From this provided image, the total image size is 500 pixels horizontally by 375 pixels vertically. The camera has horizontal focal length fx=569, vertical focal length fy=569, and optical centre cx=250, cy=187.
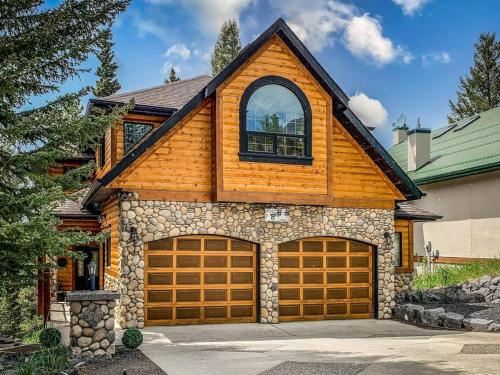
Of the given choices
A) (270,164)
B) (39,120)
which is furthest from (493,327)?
(39,120)

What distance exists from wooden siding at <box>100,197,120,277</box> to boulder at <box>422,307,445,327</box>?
7839mm

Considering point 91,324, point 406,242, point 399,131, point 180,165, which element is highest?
point 399,131

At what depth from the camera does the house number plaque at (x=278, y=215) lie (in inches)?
582

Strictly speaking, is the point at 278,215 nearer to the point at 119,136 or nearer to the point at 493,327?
the point at 119,136

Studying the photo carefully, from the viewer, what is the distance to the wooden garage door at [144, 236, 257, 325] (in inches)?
551

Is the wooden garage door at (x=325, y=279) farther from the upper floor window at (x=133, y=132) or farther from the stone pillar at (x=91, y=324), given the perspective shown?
the stone pillar at (x=91, y=324)

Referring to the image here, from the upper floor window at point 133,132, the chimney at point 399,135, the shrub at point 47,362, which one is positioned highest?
the chimney at point 399,135

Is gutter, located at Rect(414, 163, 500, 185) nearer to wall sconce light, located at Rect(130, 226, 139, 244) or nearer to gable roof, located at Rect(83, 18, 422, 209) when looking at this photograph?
gable roof, located at Rect(83, 18, 422, 209)

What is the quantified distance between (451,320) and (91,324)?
8.58 metres

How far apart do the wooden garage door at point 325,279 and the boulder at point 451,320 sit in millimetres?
2321

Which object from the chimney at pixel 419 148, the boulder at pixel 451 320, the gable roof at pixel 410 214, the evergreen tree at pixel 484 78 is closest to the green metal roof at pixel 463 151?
the chimney at pixel 419 148

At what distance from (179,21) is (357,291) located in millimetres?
11808

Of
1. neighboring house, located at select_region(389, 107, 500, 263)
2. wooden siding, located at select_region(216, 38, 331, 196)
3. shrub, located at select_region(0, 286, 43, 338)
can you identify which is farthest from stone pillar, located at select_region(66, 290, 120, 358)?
neighboring house, located at select_region(389, 107, 500, 263)

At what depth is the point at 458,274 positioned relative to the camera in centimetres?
1995
